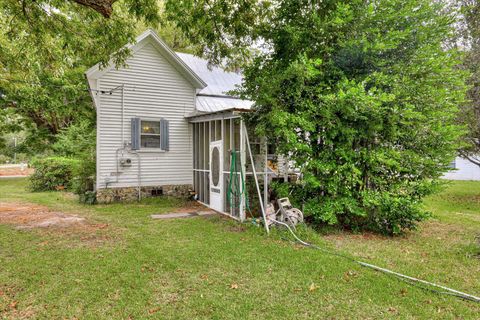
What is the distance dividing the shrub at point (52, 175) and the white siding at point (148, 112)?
15.8 ft

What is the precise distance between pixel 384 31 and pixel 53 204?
1067cm

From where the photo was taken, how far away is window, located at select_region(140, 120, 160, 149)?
10102 millimetres

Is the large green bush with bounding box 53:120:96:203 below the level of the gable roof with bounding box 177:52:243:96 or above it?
below

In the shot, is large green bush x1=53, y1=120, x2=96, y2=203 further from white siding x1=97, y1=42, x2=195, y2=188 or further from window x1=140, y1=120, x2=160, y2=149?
window x1=140, y1=120, x2=160, y2=149

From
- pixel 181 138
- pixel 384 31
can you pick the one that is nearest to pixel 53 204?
pixel 181 138

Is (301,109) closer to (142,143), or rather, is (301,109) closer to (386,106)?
(386,106)

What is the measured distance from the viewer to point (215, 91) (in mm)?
12266

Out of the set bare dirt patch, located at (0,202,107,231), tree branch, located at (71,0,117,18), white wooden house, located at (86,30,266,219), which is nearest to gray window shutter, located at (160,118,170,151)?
white wooden house, located at (86,30,266,219)

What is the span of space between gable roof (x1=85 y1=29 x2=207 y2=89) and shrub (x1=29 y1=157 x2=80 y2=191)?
5.59m

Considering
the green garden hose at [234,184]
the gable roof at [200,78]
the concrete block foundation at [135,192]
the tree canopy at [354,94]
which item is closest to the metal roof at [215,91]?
the gable roof at [200,78]

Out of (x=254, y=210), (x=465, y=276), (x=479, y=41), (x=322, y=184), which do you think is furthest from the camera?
(x=479, y=41)

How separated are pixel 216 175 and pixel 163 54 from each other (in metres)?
5.04

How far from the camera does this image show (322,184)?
20.8 feet

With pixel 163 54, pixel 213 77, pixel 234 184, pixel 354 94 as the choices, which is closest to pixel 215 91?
pixel 213 77
